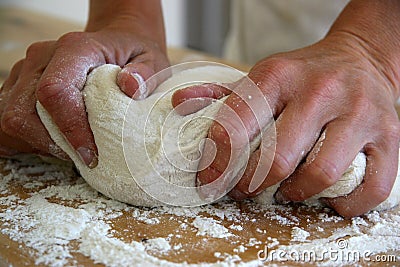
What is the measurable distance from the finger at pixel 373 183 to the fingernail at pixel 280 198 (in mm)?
71

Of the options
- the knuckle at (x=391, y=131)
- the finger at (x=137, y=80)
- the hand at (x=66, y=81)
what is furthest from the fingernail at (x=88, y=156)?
the knuckle at (x=391, y=131)

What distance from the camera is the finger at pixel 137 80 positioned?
3.28 ft

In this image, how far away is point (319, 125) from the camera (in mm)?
938

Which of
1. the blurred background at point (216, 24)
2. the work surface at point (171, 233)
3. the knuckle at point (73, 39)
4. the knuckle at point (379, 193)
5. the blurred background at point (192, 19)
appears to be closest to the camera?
the work surface at point (171, 233)

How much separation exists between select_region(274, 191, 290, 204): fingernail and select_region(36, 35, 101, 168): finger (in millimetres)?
304

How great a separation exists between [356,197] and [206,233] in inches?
9.7

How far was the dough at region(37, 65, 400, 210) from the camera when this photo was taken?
94cm

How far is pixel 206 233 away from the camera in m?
0.90

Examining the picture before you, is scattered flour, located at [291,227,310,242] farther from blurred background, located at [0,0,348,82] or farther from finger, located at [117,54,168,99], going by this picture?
blurred background, located at [0,0,348,82]

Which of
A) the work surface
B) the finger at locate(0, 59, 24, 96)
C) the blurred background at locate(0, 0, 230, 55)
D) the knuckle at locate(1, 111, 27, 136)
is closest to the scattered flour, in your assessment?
the work surface

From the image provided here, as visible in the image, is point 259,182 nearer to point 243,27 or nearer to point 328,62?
point 328,62

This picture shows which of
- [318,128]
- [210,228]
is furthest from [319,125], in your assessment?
[210,228]

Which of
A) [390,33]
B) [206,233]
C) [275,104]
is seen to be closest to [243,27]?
[390,33]

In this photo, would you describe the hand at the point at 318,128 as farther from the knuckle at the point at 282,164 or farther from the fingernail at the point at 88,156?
the fingernail at the point at 88,156
